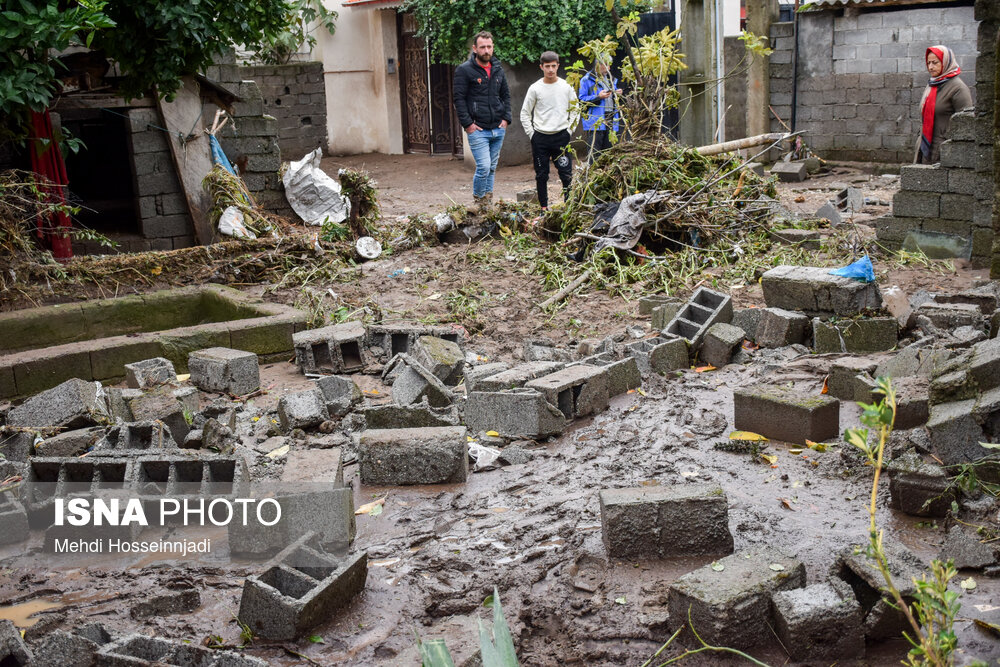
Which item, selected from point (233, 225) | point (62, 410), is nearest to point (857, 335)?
point (62, 410)

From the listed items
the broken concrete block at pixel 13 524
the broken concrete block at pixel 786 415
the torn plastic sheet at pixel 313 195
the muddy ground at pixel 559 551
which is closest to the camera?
the muddy ground at pixel 559 551

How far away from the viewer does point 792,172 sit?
15141 mm

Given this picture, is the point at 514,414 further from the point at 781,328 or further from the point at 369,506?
the point at 781,328

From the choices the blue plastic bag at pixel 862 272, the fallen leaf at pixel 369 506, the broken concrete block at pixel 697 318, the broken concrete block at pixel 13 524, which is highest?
the blue plastic bag at pixel 862 272

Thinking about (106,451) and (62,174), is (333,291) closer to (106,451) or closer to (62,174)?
(62,174)

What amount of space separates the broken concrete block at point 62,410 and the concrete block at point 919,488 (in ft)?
14.5

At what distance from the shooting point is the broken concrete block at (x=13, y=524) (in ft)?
14.9

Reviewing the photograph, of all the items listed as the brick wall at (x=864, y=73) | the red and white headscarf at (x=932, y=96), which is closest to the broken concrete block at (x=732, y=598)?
the red and white headscarf at (x=932, y=96)

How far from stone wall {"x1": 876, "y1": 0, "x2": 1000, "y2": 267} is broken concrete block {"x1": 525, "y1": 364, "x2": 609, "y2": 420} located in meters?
5.04

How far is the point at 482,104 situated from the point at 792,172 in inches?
237

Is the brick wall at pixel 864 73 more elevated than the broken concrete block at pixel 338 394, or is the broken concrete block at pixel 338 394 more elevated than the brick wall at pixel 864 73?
the brick wall at pixel 864 73

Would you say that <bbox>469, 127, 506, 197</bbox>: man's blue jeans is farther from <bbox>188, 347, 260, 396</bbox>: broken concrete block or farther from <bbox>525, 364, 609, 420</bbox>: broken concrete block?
<bbox>525, 364, 609, 420</bbox>: broken concrete block

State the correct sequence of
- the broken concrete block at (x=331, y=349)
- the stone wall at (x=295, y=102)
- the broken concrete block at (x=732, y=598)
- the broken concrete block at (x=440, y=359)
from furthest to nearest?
the stone wall at (x=295, y=102) < the broken concrete block at (x=331, y=349) < the broken concrete block at (x=440, y=359) < the broken concrete block at (x=732, y=598)

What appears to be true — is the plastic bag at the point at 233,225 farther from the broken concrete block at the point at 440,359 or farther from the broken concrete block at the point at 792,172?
the broken concrete block at the point at 792,172
